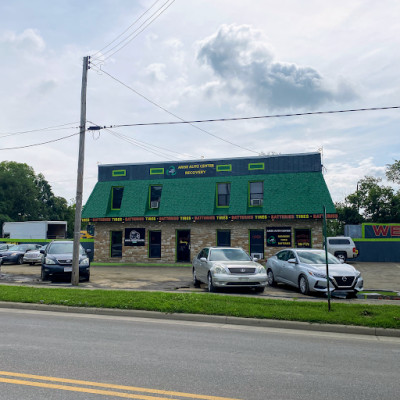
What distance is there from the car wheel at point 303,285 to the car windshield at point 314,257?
74cm

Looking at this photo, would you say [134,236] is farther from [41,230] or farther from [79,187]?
[41,230]

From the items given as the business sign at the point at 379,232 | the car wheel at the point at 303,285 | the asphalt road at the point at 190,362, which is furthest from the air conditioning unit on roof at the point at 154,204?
the asphalt road at the point at 190,362

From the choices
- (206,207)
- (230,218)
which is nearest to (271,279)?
(230,218)

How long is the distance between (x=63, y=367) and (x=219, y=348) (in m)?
2.53

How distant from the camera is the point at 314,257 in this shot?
14.4m

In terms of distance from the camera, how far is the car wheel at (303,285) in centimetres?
1324

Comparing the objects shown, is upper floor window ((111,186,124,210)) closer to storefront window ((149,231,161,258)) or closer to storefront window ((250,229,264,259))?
storefront window ((149,231,161,258))

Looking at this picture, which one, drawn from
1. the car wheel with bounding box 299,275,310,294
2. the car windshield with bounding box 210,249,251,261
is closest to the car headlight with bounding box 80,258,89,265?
the car windshield with bounding box 210,249,251,261

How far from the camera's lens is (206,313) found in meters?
9.58

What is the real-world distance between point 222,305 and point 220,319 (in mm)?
877

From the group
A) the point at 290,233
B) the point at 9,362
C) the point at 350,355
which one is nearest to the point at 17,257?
the point at 290,233

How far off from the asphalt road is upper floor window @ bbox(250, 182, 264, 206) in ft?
60.5

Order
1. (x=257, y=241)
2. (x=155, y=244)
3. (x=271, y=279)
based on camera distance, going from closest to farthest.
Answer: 1. (x=271, y=279)
2. (x=257, y=241)
3. (x=155, y=244)

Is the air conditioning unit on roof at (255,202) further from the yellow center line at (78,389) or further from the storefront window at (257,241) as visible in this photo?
the yellow center line at (78,389)
